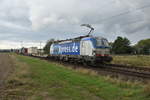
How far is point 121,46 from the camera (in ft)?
298

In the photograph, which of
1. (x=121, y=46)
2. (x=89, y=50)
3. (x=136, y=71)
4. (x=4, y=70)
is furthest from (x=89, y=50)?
(x=121, y=46)

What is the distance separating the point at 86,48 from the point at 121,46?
72.8m

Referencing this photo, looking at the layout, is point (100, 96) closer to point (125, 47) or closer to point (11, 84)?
point (11, 84)

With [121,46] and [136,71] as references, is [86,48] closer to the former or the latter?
[136,71]

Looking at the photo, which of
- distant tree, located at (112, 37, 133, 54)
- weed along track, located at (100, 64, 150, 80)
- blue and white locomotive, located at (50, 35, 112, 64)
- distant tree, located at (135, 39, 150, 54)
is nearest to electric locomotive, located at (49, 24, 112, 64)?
blue and white locomotive, located at (50, 35, 112, 64)

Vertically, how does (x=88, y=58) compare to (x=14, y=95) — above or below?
above

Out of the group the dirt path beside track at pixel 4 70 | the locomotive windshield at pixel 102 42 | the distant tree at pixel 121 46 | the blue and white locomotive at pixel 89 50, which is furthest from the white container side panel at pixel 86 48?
the distant tree at pixel 121 46

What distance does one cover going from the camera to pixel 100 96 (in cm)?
752

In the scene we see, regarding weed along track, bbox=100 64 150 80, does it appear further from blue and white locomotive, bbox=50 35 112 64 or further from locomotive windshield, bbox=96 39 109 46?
locomotive windshield, bbox=96 39 109 46

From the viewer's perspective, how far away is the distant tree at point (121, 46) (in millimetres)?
90500

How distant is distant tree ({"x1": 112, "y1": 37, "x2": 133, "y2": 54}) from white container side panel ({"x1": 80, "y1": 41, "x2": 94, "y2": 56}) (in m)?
71.3

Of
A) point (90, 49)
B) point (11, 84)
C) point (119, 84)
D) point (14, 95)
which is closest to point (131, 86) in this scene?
point (119, 84)

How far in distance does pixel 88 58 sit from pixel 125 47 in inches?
2903

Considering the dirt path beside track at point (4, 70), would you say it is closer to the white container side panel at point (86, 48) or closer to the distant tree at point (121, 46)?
the white container side panel at point (86, 48)
